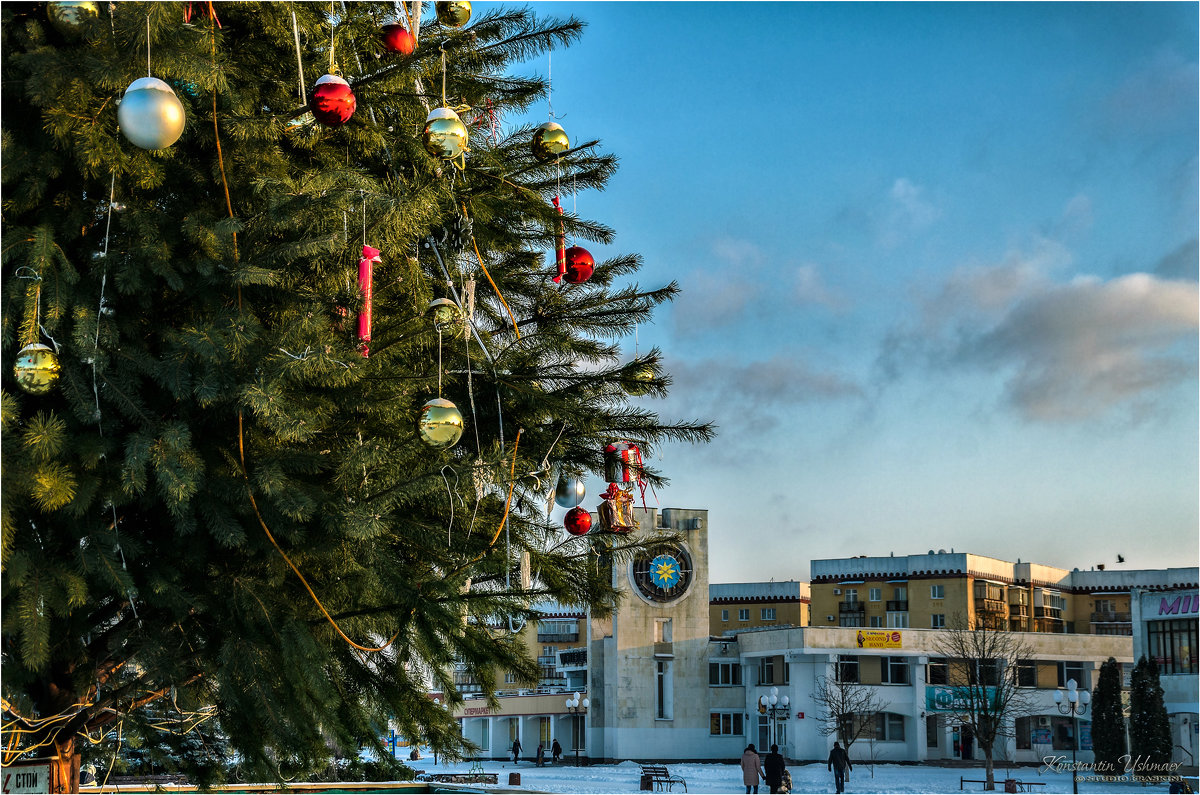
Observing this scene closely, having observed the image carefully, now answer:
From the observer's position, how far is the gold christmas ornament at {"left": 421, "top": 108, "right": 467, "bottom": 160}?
16.3ft

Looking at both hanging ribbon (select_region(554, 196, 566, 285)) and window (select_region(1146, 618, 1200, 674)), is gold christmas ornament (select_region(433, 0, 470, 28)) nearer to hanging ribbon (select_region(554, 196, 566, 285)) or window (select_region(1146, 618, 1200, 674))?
hanging ribbon (select_region(554, 196, 566, 285))

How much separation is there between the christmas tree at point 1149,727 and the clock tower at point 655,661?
→ 1805 centimetres

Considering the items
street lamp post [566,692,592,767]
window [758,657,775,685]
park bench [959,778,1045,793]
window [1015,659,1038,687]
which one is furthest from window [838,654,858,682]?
park bench [959,778,1045,793]

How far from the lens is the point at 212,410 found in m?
4.51

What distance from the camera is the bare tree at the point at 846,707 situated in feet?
129

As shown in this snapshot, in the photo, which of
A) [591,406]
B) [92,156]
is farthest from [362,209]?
[591,406]

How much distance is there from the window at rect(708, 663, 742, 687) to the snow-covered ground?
162 inches

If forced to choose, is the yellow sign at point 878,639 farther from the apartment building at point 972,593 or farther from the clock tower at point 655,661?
the clock tower at point 655,661

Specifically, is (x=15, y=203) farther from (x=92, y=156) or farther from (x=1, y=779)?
(x=1, y=779)

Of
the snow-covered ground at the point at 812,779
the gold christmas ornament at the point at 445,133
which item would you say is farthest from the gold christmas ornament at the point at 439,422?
the snow-covered ground at the point at 812,779

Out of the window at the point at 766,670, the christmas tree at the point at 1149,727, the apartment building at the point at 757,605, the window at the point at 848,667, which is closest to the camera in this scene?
the christmas tree at the point at 1149,727

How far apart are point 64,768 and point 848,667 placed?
40.9 m

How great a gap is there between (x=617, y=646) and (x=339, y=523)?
41505 mm

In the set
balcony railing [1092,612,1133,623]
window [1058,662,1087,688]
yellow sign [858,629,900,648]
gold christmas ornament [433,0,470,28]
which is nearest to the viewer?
gold christmas ornament [433,0,470,28]
